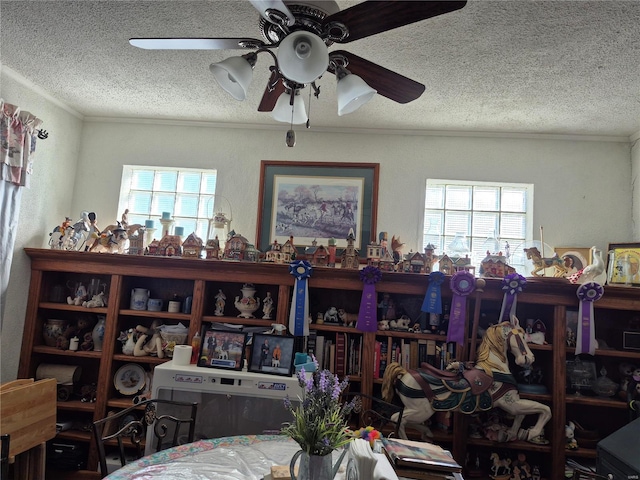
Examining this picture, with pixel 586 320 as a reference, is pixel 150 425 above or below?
below

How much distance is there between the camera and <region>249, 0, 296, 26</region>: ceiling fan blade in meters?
1.19

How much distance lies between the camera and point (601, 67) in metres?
2.21

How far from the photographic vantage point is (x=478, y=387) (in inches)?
99.7

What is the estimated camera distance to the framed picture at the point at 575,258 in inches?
112

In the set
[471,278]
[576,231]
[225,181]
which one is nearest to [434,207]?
[471,278]

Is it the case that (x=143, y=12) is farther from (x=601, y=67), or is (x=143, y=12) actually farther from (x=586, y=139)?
(x=586, y=139)

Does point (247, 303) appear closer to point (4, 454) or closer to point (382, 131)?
point (4, 454)

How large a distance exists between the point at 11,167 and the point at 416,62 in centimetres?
265

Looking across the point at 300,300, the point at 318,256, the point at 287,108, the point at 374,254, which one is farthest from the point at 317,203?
the point at 287,108

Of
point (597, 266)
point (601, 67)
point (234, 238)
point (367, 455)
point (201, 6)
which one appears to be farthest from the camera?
point (234, 238)

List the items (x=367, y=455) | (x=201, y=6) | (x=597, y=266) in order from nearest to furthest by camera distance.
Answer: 1. (x=367, y=455)
2. (x=201, y=6)
3. (x=597, y=266)

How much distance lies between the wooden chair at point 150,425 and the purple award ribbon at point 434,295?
156 cm

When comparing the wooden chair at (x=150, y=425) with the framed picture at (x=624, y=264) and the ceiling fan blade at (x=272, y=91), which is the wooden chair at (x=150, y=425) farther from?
the framed picture at (x=624, y=264)

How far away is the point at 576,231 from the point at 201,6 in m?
2.98
